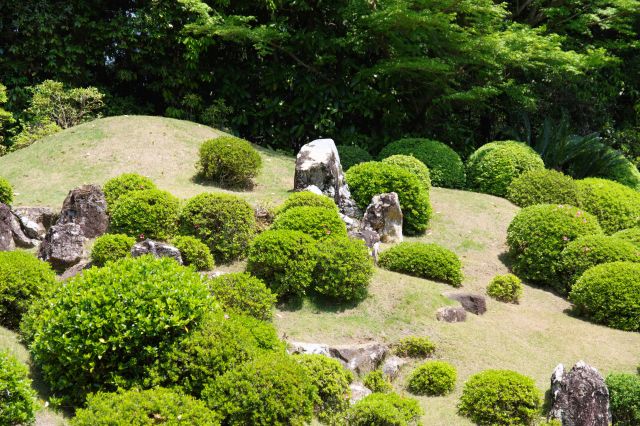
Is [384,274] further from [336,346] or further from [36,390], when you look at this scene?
[36,390]

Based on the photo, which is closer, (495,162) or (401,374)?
(401,374)

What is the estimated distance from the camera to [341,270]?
31.1ft

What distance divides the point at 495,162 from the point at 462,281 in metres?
4.99

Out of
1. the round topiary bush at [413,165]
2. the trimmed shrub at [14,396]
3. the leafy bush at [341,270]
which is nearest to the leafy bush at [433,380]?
the leafy bush at [341,270]

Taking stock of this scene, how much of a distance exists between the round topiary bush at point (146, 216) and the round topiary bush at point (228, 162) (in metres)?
2.69

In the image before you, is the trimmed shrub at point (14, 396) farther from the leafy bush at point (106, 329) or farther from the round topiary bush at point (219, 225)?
the round topiary bush at point (219, 225)

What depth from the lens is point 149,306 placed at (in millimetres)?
6402

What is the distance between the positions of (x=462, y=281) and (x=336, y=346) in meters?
3.32

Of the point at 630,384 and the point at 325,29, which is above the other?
the point at 325,29

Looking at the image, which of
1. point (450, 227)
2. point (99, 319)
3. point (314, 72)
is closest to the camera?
point (99, 319)

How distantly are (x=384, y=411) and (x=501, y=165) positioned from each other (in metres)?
9.48

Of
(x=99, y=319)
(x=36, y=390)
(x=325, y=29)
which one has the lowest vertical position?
(x=36, y=390)

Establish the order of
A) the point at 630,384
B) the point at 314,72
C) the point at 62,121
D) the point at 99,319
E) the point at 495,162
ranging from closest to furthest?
the point at 99,319
the point at 630,384
the point at 495,162
the point at 62,121
the point at 314,72

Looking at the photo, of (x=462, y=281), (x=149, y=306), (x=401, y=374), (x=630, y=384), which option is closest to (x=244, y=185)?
(x=462, y=281)
